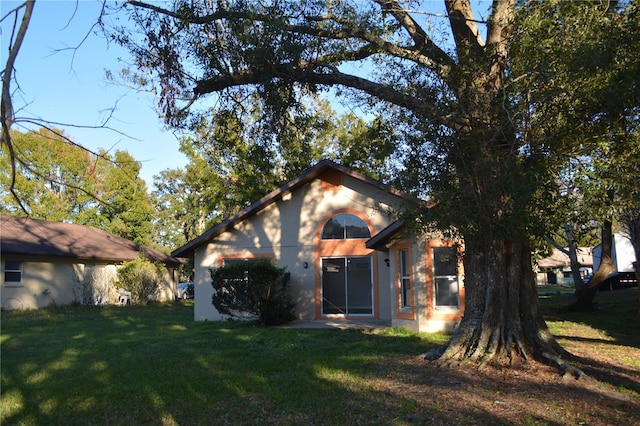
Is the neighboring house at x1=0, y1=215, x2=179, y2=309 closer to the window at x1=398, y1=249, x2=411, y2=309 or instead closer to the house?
the house

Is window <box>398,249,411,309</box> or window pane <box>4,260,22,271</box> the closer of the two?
window <box>398,249,411,309</box>

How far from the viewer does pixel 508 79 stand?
27.3 ft

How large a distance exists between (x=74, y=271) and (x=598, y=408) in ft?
82.9

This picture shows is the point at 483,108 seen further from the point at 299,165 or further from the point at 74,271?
the point at 74,271

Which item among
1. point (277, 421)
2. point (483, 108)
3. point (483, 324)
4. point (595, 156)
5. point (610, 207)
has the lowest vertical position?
point (277, 421)

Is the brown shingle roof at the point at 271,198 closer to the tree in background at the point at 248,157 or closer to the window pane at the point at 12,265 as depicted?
the tree in background at the point at 248,157

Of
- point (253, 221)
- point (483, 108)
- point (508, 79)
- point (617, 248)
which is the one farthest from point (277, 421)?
point (617, 248)

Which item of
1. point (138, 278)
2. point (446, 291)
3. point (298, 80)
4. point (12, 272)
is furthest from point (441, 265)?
point (12, 272)

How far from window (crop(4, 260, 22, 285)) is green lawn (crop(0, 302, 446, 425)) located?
8987mm

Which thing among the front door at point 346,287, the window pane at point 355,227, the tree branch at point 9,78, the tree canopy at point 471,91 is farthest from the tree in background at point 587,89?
the front door at point 346,287

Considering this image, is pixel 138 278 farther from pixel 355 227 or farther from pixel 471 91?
pixel 471 91

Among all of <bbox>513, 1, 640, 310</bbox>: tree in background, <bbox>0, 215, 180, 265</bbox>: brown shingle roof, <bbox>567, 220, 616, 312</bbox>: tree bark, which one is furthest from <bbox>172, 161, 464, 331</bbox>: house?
<bbox>513, 1, 640, 310</bbox>: tree in background

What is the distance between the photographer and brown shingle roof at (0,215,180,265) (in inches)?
959

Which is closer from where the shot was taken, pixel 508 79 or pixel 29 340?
pixel 508 79
